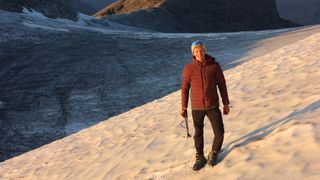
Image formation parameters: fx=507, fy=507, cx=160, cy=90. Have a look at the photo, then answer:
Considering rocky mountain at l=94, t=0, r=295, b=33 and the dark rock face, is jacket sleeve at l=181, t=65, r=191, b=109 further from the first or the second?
rocky mountain at l=94, t=0, r=295, b=33

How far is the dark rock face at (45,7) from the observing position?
48.0 m

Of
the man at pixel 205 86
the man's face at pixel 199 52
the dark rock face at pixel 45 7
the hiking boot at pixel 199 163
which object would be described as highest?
the dark rock face at pixel 45 7

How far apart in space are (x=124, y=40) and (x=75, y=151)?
27.0 meters

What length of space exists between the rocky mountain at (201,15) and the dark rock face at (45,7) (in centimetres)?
1274

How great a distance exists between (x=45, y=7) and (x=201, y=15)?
127ft

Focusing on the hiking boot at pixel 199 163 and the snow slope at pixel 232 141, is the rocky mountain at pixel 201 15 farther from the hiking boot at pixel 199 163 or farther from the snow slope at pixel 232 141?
the hiking boot at pixel 199 163

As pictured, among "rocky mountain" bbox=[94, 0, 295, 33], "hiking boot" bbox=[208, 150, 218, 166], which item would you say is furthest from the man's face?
"rocky mountain" bbox=[94, 0, 295, 33]

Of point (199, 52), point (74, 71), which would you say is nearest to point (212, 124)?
point (199, 52)

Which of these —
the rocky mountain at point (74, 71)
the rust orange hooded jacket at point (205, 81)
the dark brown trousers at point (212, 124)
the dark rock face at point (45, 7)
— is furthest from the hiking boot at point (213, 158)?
the dark rock face at point (45, 7)

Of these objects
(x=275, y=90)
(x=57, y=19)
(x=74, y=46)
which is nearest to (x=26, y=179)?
(x=275, y=90)

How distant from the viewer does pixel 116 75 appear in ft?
91.9

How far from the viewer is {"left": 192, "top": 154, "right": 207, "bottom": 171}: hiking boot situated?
25.3 ft

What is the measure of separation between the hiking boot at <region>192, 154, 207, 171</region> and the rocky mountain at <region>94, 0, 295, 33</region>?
188 feet

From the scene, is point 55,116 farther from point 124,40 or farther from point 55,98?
point 124,40
